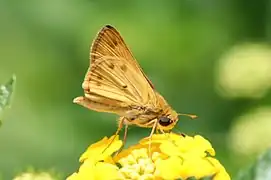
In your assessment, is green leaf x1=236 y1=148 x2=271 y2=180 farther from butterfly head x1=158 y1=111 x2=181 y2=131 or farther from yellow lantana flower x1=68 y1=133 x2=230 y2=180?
butterfly head x1=158 y1=111 x2=181 y2=131

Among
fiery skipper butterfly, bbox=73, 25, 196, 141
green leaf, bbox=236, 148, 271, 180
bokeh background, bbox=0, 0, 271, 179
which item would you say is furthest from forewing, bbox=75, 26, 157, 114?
bokeh background, bbox=0, 0, 271, 179

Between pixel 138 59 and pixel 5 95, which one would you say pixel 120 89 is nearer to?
pixel 5 95

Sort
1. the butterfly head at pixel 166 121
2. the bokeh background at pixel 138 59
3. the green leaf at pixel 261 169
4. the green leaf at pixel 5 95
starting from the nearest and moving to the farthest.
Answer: the green leaf at pixel 261 169 → the green leaf at pixel 5 95 → the butterfly head at pixel 166 121 → the bokeh background at pixel 138 59

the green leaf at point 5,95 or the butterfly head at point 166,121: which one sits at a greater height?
the green leaf at point 5,95

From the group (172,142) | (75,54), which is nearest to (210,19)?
(75,54)

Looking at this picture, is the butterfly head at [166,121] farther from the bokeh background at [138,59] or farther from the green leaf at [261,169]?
the bokeh background at [138,59]

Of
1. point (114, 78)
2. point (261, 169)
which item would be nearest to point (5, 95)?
point (114, 78)

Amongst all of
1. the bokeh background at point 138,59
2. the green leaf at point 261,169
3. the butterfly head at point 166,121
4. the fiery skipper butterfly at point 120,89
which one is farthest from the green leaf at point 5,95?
the bokeh background at point 138,59

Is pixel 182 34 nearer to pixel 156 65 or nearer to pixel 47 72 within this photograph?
pixel 156 65
